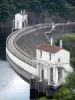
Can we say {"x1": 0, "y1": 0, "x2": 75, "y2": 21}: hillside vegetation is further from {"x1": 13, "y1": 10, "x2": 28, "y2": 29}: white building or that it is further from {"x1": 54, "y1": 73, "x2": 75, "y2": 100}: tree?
{"x1": 54, "y1": 73, "x2": 75, "y2": 100}: tree

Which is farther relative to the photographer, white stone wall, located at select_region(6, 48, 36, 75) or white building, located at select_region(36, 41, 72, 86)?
white stone wall, located at select_region(6, 48, 36, 75)

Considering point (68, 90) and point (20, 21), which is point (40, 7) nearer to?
point (20, 21)

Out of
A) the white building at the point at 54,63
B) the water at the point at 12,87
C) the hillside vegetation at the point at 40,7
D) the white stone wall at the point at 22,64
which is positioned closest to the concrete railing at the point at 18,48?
the white stone wall at the point at 22,64

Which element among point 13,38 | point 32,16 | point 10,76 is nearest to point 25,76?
point 10,76

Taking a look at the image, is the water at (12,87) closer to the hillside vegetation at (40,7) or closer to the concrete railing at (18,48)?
the concrete railing at (18,48)

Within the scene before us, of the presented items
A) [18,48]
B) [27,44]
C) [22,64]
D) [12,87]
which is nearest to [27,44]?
[27,44]

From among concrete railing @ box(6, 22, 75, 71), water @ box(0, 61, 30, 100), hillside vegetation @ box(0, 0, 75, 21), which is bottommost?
water @ box(0, 61, 30, 100)

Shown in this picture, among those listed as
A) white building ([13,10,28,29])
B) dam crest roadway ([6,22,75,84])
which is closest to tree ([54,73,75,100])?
dam crest roadway ([6,22,75,84])
